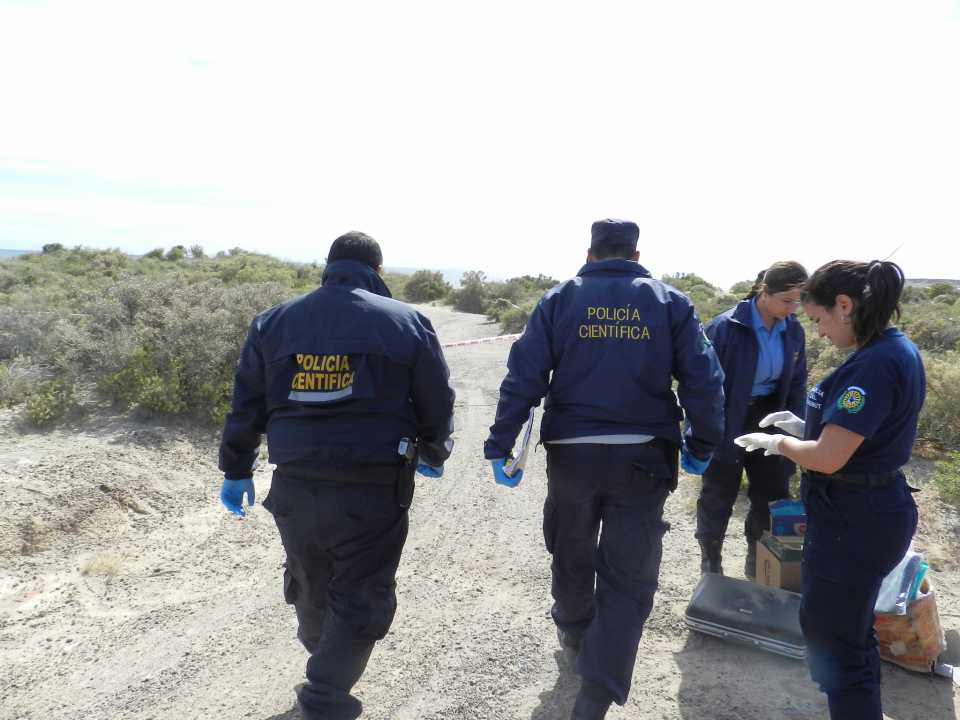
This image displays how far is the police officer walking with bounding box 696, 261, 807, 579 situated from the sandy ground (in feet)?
2.12

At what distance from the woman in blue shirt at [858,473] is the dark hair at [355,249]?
1795 millimetres

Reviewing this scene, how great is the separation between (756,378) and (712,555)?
112cm

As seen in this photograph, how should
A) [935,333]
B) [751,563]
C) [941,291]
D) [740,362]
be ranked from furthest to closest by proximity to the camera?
[941,291] < [935,333] < [751,563] < [740,362]

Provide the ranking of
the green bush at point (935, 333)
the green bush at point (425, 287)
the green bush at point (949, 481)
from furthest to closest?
1. the green bush at point (425, 287)
2. the green bush at point (935, 333)
3. the green bush at point (949, 481)

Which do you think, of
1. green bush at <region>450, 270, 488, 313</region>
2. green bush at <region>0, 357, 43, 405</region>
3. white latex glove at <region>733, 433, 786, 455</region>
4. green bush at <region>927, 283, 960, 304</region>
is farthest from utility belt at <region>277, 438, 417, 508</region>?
green bush at <region>927, 283, 960, 304</region>

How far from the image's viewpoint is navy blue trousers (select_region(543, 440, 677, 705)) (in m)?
2.67

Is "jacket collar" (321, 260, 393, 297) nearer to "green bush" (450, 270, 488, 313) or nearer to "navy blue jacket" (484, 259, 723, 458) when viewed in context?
"navy blue jacket" (484, 259, 723, 458)

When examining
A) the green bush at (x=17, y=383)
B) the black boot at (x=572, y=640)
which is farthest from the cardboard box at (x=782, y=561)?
the green bush at (x=17, y=383)

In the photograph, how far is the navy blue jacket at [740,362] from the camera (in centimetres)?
358

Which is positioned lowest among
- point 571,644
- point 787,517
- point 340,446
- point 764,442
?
point 571,644

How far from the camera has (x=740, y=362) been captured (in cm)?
358

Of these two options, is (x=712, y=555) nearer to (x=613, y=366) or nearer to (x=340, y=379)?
(x=613, y=366)

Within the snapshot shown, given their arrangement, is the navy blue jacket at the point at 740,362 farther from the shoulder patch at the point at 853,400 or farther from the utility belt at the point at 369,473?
the utility belt at the point at 369,473

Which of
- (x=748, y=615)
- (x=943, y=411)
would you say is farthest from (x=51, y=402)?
(x=943, y=411)
